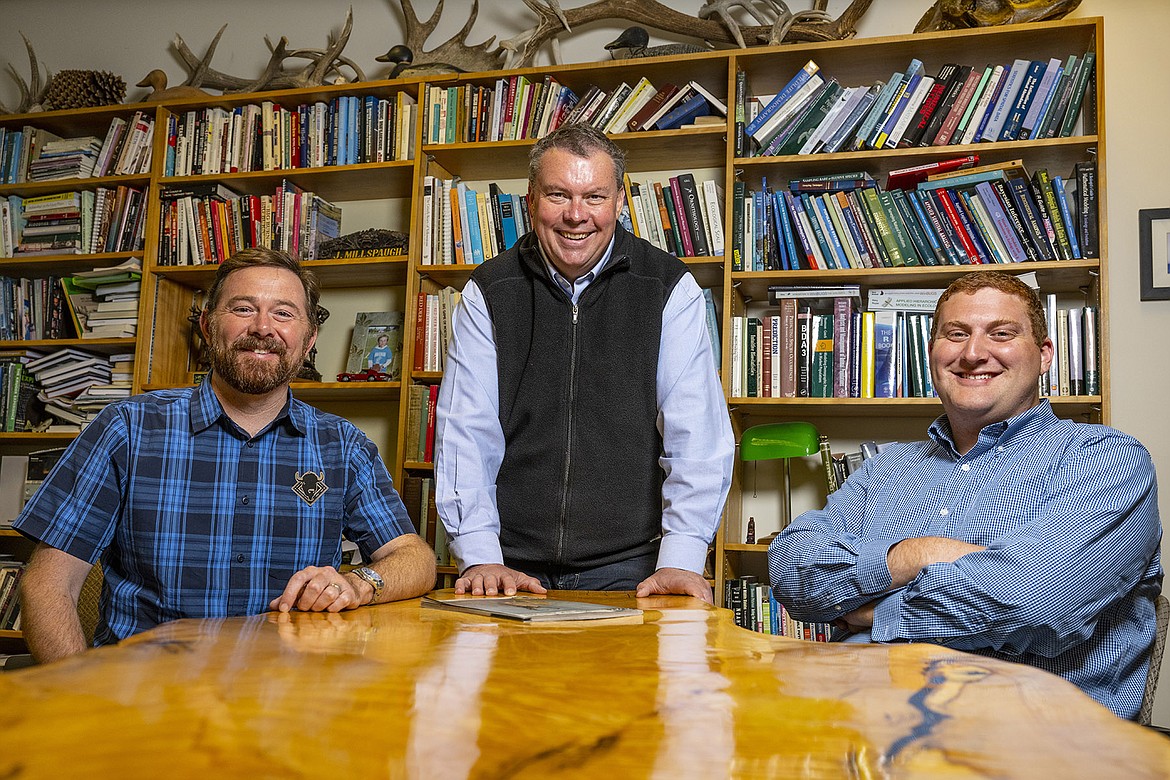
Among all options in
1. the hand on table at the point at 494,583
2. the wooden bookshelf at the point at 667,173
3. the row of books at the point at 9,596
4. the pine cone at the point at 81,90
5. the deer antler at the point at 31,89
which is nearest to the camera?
the hand on table at the point at 494,583

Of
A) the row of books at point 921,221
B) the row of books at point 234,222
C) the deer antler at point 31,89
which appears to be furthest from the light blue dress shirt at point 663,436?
the deer antler at point 31,89

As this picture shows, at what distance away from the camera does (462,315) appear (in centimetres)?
202

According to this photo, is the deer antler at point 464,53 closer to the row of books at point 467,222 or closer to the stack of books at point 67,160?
the row of books at point 467,222

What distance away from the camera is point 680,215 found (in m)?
3.12

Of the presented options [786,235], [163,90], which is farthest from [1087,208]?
[163,90]

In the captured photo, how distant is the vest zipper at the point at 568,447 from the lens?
1822 mm

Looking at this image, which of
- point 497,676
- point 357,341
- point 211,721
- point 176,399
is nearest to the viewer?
point 211,721

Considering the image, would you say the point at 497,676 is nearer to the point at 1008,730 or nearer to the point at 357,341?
the point at 1008,730

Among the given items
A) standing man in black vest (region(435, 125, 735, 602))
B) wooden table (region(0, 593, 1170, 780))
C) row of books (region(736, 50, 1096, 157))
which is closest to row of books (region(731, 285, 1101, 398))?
row of books (region(736, 50, 1096, 157))

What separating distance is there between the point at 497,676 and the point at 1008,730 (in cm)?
36

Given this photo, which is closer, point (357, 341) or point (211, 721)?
point (211, 721)

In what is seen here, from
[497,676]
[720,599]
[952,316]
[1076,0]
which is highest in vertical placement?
[1076,0]

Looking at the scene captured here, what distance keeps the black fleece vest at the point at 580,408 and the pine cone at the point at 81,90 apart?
2.65 meters

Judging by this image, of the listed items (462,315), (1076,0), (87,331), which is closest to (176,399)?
(462,315)
